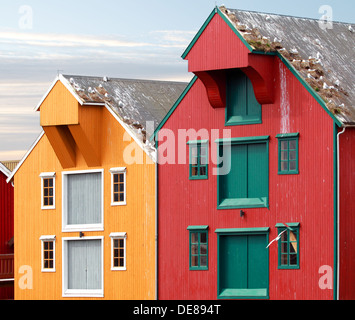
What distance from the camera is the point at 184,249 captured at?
151 feet

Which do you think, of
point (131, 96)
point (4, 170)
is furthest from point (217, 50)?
point (4, 170)

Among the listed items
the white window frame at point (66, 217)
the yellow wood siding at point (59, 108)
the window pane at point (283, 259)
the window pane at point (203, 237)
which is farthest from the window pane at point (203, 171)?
the yellow wood siding at point (59, 108)

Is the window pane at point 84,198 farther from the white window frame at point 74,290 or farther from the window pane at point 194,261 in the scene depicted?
the window pane at point 194,261

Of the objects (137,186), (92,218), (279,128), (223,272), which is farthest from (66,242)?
(279,128)

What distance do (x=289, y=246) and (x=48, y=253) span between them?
13.6 metres

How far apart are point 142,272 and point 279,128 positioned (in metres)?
9.32

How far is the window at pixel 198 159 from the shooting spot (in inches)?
1785

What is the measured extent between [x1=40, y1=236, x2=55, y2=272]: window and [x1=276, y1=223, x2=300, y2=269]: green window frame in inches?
500

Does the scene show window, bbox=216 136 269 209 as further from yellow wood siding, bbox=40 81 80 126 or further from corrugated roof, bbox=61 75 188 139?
yellow wood siding, bbox=40 81 80 126

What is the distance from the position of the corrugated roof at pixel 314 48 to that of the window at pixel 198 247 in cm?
752

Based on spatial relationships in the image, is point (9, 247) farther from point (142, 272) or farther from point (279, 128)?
point (279, 128)

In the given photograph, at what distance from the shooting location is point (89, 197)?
49875mm

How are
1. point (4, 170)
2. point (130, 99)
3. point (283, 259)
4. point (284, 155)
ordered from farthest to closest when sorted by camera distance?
point (4, 170) → point (130, 99) → point (284, 155) → point (283, 259)

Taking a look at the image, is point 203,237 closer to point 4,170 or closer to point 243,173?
point 243,173
